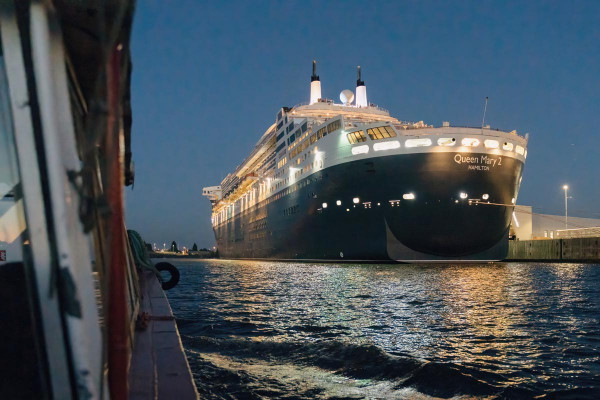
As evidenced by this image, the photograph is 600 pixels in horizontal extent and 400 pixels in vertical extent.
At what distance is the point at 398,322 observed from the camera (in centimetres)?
1134

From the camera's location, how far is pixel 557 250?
47844mm

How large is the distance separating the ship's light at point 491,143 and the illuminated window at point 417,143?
349cm

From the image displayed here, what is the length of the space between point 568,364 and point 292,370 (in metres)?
4.07

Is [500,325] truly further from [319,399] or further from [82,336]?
[82,336]

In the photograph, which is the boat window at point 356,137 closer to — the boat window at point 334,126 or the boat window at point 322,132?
the boat window at point 334,126

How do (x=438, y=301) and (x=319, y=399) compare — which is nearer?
(x=319, y=399)

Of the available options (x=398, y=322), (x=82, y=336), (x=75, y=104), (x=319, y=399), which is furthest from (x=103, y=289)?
(x=398, y=322)

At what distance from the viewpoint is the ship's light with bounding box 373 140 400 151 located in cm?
3101

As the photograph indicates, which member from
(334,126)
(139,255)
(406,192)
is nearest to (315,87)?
(334,126)

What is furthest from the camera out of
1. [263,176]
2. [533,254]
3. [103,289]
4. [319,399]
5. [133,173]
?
[263,176]

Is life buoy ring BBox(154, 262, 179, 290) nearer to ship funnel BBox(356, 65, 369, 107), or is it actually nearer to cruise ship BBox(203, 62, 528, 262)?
cruise ship BBox(203, 62, 528, 262)

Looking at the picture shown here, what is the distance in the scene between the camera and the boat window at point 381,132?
31.7 meters

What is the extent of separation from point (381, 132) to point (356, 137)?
6.39 ft

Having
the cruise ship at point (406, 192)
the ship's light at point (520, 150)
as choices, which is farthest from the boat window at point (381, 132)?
the ship's light at point (520, 150)
